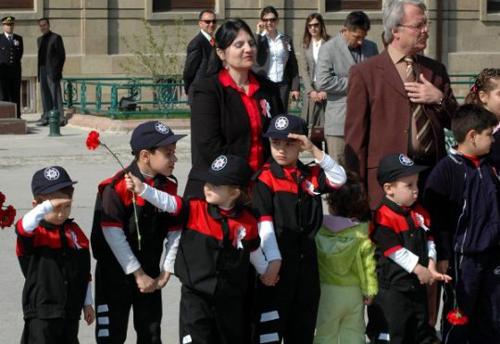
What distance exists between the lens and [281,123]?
22.3ft

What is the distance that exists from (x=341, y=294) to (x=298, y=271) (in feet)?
1.03

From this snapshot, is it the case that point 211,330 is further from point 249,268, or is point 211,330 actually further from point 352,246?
point 352,246

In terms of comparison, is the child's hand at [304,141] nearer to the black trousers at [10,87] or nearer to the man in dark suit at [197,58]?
the man in dark suit at [197,58]

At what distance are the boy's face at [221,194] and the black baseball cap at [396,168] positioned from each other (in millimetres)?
957

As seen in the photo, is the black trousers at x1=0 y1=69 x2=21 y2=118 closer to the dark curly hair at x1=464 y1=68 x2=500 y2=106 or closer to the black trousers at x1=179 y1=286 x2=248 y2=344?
the dark curly hair at x1=464 y1=68 x2=500 y2=106

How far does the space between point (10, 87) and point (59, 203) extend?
1654cm

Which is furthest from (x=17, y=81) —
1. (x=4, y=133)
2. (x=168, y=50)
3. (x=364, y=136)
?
(x=364, y=136)

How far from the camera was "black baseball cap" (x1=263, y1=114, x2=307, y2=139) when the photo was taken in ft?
22.2

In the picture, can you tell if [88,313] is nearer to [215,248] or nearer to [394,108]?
[215,248]

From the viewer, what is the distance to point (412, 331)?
23.5 ft

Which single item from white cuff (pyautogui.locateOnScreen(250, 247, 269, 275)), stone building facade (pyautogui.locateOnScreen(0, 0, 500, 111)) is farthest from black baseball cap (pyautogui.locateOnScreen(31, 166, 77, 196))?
stone building facade (pyautogui.locateOnScreen(0, 0, 500, 111))

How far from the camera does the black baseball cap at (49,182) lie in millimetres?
6434

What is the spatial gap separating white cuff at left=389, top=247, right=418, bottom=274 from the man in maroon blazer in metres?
0.43

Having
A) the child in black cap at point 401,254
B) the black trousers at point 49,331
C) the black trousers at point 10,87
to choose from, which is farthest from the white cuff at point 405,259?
the black trousers at point 10,87
